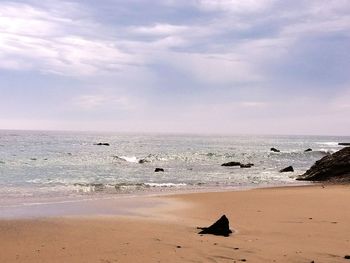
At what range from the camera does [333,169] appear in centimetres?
3116

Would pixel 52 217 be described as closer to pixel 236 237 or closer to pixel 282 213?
pixel 236 237

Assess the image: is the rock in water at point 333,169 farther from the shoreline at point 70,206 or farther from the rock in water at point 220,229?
the rock in water at point 220,229

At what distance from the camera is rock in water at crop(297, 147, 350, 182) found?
3022 cm

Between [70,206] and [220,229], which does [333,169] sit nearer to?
[70,206]

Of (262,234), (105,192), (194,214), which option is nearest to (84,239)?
(262,234)

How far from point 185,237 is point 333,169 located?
23.1 m

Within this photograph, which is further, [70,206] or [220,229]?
[70,206]

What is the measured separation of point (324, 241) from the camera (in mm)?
10367

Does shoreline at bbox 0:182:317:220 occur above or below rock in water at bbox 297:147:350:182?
below

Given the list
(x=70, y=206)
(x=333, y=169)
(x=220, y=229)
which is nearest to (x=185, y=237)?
(x=220, y=229)

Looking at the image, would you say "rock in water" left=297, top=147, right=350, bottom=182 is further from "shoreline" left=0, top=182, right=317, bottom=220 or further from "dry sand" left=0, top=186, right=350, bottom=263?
"shoreline" left=0, top=182, right=317, bottom=220

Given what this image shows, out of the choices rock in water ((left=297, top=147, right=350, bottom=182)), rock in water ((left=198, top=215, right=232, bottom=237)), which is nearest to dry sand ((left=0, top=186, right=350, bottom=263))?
rock in water ((left=198, top=215, right=232, bottom=237))

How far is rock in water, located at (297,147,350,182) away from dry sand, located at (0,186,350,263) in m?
14.1

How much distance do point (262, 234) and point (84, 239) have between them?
4.43 m
